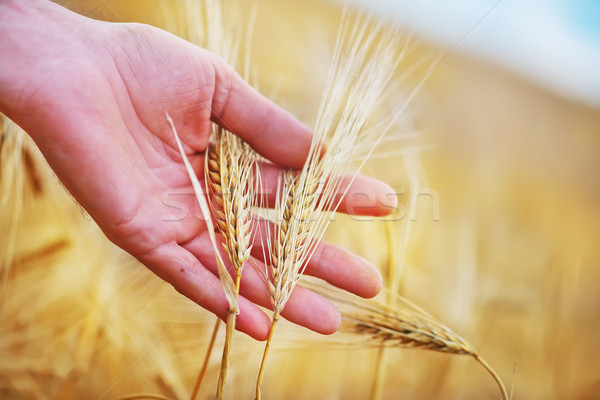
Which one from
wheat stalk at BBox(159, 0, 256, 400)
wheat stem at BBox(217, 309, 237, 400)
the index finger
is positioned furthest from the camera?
the index finger

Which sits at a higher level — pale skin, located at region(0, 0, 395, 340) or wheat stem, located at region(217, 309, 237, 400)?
pale skin, located at region(0, 0, 395, 340)

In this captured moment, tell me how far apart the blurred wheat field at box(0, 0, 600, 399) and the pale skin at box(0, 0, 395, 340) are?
0.12 meters

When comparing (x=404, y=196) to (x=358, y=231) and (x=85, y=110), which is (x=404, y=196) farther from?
(x=85, y=110)

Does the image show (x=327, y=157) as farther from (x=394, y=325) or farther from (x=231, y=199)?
(x=394, y=325)

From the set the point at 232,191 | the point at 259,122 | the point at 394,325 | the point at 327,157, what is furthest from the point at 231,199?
the point at 394,325

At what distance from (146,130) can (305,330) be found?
0.57 m

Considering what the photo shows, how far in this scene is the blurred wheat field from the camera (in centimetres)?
102

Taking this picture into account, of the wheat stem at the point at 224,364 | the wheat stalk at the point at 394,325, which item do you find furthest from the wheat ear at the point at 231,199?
the wheat stalk at the point at 394,325

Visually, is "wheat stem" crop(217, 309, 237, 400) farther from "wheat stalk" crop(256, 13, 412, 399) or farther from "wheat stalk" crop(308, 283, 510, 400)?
"wheat stalk" crop(308, 283, 510, 400)

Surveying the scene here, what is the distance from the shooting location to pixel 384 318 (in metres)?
0.86

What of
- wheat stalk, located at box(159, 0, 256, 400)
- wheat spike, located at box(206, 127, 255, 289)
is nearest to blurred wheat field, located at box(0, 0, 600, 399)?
wheat stalk, located at box(159, 0, 256, 400)

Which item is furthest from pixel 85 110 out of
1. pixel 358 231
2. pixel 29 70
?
pixel 358 231

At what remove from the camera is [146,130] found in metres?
0.95

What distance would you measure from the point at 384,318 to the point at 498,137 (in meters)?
2.33
